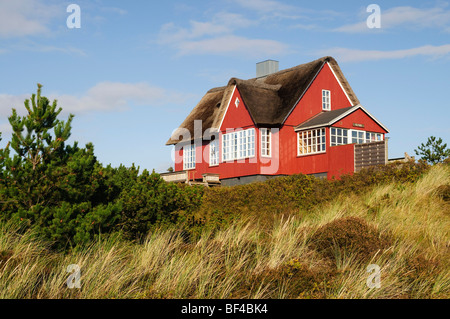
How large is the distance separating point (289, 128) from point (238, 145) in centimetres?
307

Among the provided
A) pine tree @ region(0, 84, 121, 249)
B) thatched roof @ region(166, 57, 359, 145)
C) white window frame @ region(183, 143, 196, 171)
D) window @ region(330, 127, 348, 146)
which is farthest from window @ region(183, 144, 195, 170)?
pine tree @ region(0, 84, 121, 249)

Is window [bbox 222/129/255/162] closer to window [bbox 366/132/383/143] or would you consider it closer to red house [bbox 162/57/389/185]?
red house [bbox 162/57/389/185]

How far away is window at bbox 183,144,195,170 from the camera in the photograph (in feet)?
104

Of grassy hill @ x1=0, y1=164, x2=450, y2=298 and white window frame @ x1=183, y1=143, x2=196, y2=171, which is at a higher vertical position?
white window frame @ x1=183, y1=143, x2=196, y2=171

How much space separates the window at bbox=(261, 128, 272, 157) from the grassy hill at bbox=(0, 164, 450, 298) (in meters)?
12.7

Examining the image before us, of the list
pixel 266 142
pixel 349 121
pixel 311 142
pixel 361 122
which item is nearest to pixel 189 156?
pixel 266 142

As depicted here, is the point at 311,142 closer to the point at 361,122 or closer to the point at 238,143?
the point at 361,122

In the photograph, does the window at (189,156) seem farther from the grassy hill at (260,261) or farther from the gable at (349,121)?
the grassy hill at (260,261)

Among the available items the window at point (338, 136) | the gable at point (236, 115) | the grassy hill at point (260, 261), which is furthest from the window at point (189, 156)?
the grassy hill at point (260, 261)

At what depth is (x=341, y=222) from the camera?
10.3 m

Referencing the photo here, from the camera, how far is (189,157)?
31938 millimetres

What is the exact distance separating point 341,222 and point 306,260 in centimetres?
201

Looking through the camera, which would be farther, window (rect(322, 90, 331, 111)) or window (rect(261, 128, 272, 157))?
window (rect(322, 90, 331, 111))

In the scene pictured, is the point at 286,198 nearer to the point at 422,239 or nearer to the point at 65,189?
the point at 422,239
